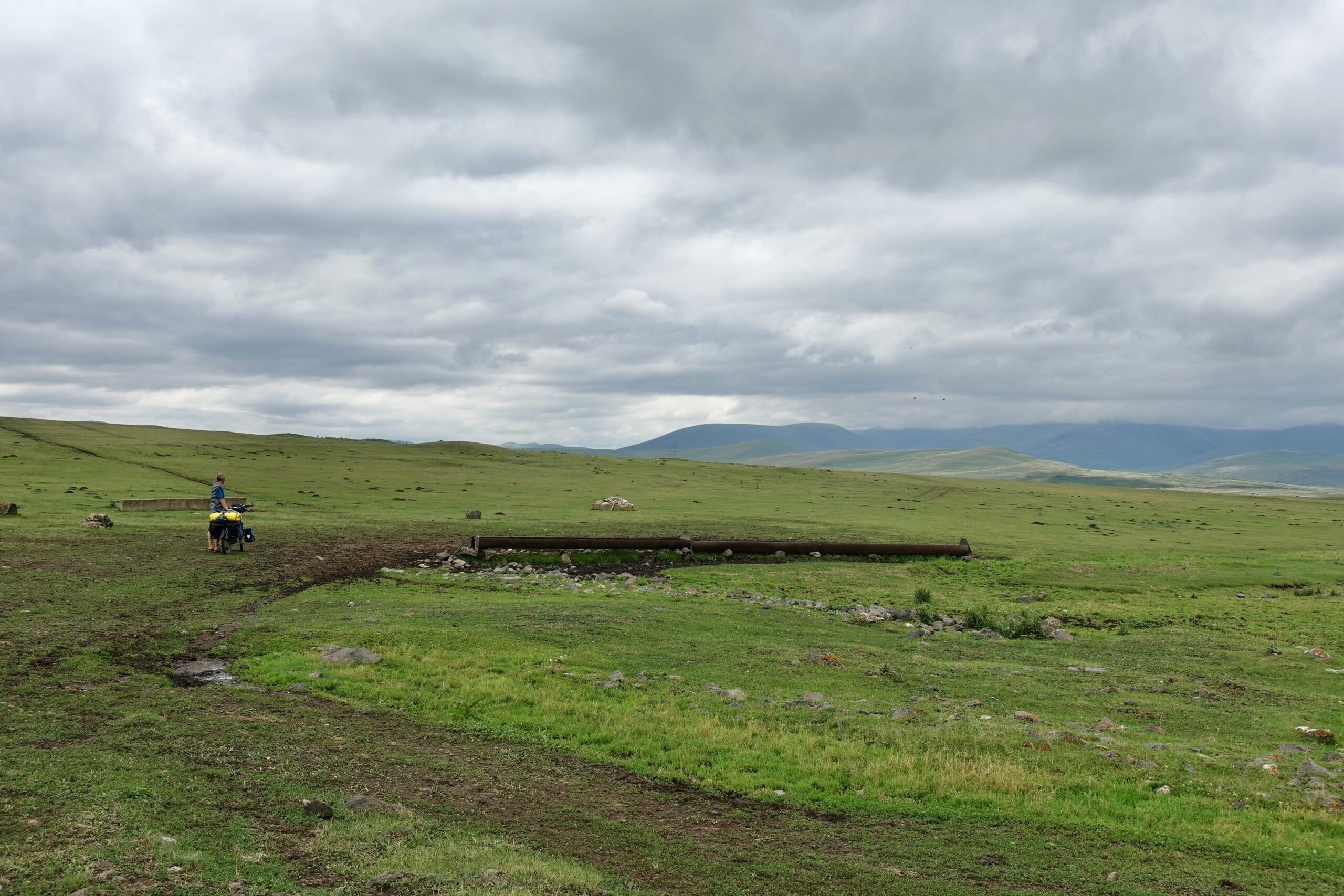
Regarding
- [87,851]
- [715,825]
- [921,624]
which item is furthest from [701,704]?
[921,624]

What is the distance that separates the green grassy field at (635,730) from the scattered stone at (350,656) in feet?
1.65

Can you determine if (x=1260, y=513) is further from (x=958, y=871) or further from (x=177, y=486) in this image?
(x=177, y=486)

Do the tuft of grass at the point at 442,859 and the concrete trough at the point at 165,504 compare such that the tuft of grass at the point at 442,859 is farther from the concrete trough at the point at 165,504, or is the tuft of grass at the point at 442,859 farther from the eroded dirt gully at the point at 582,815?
the concrete trough at the point at 165,504

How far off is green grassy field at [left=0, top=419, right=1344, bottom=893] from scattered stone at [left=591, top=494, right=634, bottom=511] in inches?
1052

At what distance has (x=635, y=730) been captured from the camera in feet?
48.0

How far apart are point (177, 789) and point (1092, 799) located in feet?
43.0

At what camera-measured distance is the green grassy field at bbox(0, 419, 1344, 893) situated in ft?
31.3

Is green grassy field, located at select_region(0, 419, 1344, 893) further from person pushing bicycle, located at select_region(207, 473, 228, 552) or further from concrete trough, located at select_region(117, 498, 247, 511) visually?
concrete trough, located at select_region(117, 498, 247, 511)

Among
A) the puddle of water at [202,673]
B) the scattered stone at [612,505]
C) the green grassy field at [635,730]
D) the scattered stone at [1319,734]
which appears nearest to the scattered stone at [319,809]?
the green grassy field at [635,730]

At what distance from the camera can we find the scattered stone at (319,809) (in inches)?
401

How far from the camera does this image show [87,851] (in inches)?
329

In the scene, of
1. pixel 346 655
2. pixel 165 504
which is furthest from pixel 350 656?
pixel 165 504

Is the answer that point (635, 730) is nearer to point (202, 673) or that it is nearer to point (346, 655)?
point (346, 655)

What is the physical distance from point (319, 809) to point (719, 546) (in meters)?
32.8
